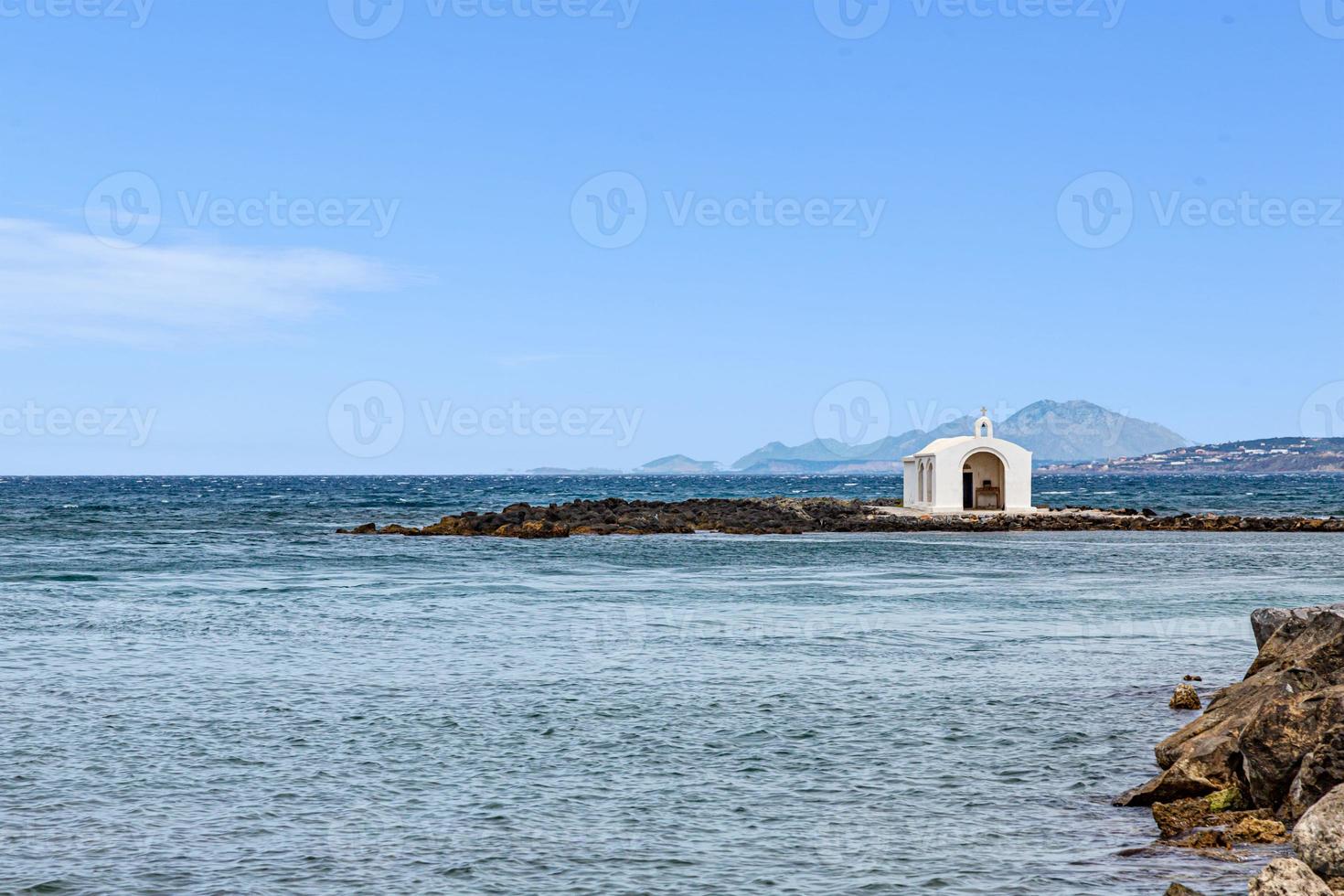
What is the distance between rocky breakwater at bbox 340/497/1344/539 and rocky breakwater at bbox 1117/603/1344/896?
45.6 m

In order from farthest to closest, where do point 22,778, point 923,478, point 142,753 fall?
1. point 923,478
2. point 142,753
3. point 22,778

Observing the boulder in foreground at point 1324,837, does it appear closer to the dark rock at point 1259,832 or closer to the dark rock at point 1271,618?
the dark rock at point 1259,832

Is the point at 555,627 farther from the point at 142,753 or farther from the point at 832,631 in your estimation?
the point at 142,753

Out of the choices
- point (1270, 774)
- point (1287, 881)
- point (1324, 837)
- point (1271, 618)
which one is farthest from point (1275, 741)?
point (1271, 618)

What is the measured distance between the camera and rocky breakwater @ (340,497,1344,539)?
194 feet

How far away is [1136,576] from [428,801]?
28.8 metres

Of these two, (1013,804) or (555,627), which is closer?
(1013,804)

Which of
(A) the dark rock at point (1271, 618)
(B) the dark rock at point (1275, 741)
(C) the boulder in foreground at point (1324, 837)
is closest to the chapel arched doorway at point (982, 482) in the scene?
(A) the dark rock at point (1271, 618)

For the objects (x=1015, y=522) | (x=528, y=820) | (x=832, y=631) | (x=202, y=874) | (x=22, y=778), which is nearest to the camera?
(x=202, y=874)

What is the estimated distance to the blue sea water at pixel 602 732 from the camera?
10.4 m

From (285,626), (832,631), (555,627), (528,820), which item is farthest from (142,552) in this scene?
(528,820)

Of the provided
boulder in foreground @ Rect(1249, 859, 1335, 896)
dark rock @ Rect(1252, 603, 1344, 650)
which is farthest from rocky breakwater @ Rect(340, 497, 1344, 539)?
boulder in foreground @ Rect(1249, 859, 1335, 896)

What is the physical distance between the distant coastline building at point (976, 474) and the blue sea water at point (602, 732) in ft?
99.0

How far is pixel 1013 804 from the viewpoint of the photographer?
39.7ft
